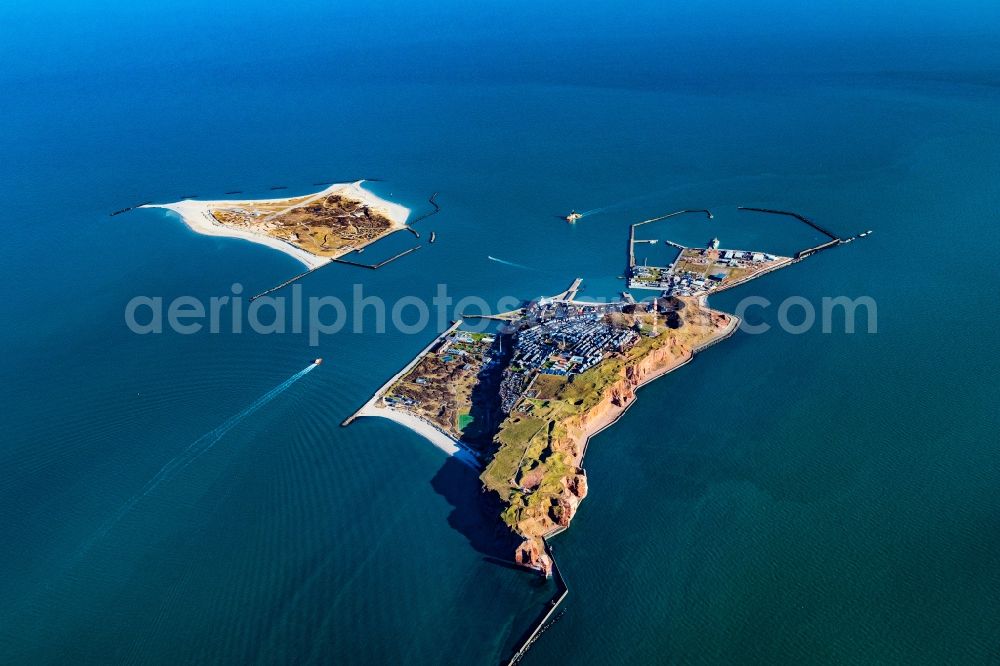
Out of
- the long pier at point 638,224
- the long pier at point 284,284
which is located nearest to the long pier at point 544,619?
the long pier at point 638,224

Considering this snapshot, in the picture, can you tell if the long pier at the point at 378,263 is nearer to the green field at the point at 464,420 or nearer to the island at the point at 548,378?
the island at the point at 548,378

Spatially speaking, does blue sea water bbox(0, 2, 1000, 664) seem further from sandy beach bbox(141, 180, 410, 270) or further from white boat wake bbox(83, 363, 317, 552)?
sandy beach bbox(141, 180, 410, 270)

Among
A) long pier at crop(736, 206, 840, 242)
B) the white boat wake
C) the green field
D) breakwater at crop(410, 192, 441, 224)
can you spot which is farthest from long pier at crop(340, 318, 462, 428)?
long pier at crop(736, 206, 840, 242)

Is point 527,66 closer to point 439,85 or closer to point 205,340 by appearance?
point 439,85

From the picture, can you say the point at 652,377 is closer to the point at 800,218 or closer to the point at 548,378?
the point at 548,378

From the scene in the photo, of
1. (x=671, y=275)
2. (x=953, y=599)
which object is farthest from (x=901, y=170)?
(x=953, y=599)

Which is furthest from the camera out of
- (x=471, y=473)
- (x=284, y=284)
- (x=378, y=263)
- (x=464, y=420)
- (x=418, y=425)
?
(x=378, y=263)

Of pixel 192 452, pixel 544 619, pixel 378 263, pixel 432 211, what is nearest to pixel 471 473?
pixel 544 619
